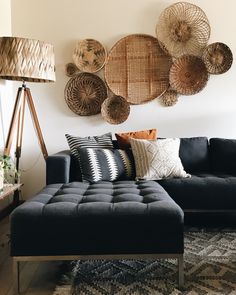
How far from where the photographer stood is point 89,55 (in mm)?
3537

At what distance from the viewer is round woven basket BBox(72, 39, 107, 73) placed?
3535 mm

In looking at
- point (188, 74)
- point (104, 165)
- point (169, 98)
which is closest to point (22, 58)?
point (104, 165)

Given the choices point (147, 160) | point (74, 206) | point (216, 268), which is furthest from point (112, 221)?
point (147, 160)

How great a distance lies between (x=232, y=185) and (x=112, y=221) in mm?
1220

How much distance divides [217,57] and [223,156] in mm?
1070

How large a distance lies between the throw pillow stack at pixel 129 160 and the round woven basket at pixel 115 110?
550 mm

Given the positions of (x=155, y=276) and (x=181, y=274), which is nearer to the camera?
(x=181, y=274)

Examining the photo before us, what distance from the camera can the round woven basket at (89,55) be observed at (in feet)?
11.6

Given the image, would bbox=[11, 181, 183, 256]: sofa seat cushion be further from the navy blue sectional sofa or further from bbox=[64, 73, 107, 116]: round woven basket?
bbox=[64, 73, 107, 116]: round woven basket

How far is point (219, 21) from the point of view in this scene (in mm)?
3529

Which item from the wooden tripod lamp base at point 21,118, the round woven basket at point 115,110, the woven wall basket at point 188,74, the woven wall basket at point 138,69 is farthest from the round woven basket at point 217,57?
the wooden tripod lamp base at point 21,118

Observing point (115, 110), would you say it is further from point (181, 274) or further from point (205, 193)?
point (181, 274)

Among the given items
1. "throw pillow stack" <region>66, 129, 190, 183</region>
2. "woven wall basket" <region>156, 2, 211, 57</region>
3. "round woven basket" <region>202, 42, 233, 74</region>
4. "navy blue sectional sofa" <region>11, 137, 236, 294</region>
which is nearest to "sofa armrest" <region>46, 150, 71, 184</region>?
"throw pillow stack" <region>66, 129, 190, 183</region>

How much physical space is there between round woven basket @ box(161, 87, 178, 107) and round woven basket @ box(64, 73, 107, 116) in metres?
0.61
